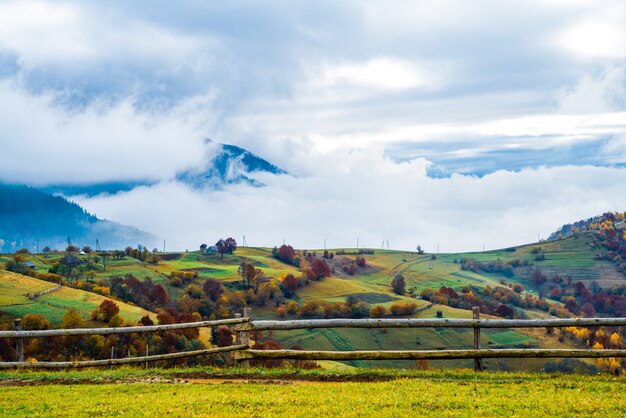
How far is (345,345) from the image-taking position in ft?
408

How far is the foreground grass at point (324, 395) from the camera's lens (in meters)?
13.6

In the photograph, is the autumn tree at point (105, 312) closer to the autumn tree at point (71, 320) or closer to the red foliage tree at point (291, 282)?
the autumn tree at point (71, 320)

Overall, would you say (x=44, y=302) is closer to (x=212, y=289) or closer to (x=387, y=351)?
(x=212, y=289)

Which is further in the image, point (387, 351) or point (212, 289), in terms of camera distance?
point (212, 289)

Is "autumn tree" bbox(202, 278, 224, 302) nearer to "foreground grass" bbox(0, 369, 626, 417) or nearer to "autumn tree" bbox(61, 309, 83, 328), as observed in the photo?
"autumn tree" bbox(61, 309, 83, 328)

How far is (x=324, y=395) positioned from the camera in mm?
15383

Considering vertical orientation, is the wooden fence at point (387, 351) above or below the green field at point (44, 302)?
above

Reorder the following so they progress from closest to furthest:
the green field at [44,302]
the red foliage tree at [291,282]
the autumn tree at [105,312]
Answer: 1. the green field at [44,302]
2. the autumn tree at [105,312]
3. the red foliage tree at [291,282]

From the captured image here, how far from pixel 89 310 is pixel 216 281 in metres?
63.4

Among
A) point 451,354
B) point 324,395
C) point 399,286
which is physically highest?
point 451,354

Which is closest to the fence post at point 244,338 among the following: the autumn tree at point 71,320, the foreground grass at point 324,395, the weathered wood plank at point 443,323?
the weathered wood plank at point 443,323

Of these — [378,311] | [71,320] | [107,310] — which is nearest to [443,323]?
[71,320]

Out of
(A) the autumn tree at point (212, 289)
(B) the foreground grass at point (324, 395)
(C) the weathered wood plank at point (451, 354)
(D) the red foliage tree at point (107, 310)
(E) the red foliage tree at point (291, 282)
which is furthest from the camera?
(E) the red foliage tree at point (291, 282)

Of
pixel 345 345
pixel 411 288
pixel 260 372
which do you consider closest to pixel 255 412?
pixel 260 372
